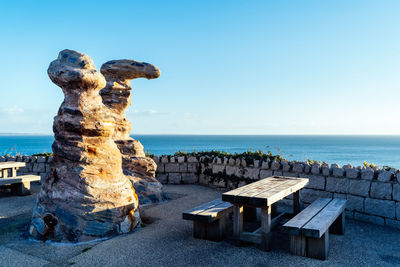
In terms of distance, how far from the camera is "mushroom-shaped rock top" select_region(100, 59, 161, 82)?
796 centimetres

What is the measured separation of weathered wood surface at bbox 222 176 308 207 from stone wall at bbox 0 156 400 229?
4.68 feet

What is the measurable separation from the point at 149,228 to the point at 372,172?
4.52m

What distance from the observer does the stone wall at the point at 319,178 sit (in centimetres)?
561

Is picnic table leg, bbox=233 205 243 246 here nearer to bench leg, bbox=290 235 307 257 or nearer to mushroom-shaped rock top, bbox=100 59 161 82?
bench leg, bbox=290 235 307 257

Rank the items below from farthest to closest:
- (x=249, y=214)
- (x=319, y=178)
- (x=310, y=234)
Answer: (x=319, y=178)
(x=249, y=214)
(x=310, y=234)

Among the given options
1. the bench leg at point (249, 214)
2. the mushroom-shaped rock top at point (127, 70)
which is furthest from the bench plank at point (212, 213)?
the mushroom-shaped rock top at point (127, 70)

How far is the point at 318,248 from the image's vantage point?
13.1ft

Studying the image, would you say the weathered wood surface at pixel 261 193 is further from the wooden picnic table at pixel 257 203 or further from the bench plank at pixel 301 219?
the bench plank at pixel 301 219

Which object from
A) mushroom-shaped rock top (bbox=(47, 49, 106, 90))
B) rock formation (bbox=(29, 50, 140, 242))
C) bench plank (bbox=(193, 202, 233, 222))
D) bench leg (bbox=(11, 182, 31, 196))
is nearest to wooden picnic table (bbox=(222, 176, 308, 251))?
bench plank (bbox=(193, 202, 233, 222))

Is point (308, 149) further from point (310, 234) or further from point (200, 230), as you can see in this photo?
point (310, 234)

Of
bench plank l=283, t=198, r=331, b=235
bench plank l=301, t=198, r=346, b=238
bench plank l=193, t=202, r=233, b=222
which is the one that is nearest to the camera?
bench plank l=301, t=198, r=346, b=238

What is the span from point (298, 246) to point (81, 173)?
360cm

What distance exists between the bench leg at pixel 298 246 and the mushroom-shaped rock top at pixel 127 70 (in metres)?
5.92

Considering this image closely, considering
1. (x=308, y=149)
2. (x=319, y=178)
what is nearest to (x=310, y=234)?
(x=319, y=178)
